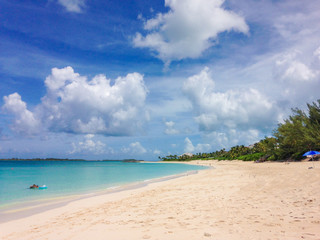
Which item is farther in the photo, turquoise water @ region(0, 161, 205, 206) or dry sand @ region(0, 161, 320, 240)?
turquoise water @ region(0, 161, 205, 206)

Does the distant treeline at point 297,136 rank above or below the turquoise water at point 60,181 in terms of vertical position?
above

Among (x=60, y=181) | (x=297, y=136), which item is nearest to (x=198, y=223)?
(x=60, y=181)

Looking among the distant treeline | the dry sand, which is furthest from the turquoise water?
the distant treeline

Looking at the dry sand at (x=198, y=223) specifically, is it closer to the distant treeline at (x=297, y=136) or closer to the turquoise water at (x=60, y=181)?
the turquoise water at (x=60, y=181)

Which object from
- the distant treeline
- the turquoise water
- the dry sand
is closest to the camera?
the dry sand

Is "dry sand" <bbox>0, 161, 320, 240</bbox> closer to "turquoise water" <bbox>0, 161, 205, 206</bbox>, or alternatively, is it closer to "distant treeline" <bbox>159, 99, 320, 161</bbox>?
"turquoise water" <bbox>0, 161, 205, 206</bbox>

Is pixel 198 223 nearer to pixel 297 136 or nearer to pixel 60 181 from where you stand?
pixel 60 181

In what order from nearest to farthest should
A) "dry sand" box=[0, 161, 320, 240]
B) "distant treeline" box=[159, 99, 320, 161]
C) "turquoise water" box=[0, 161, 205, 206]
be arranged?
"dry sand" box=[0, 161, 320, 240]
"turquoise water" box=[0, 161, 205, 206]
"distant treeline" box=[159, 99, 320, 161]

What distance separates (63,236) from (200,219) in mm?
4777

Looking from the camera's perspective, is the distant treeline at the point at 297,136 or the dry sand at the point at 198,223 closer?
the dry sand at the point at 198,223

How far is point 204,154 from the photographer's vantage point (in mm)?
155625

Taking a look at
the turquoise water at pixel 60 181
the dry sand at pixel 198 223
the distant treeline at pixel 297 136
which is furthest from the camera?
the distant treeline at pixel 297 136

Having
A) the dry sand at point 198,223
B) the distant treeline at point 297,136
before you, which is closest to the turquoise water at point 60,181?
the dry sand at point 198,223

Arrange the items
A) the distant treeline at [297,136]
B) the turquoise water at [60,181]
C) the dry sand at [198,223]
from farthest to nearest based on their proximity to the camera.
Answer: the distant treeline at [297,136], the turquoise water at [60,181], the dry sand at [198,223]
